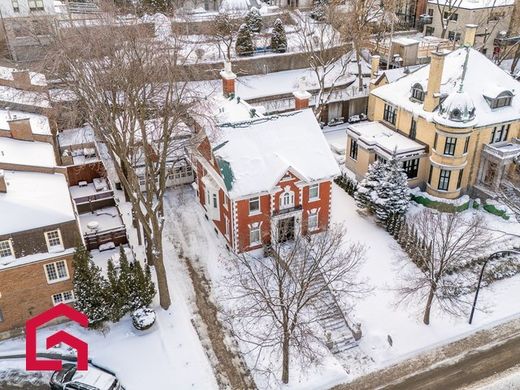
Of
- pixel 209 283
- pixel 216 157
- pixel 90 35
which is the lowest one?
pixel 209 283

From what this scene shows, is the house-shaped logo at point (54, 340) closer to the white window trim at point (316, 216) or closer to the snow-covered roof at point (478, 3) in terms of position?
the white window trim at point (316, 216)

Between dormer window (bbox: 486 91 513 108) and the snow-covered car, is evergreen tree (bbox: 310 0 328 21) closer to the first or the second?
dormer window (bbox: 486 91 513 108)

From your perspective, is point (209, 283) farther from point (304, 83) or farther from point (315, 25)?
point (315, 25)

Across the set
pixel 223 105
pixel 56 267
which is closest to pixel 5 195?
pixel 56 267

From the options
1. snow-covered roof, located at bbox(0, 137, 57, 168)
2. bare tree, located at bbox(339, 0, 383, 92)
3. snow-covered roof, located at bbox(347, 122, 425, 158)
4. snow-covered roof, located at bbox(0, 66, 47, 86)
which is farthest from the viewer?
bare tree, located at bbox(339, 0, 383, 92)

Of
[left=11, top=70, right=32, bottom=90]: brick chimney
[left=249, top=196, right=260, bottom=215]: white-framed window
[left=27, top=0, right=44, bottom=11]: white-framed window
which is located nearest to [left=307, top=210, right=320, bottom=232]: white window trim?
[left=249, top=196, right=260, bottom=215]: white-framed window

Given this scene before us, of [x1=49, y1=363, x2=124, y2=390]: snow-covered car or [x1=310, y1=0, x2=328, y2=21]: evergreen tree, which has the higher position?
[x1=310, y1=0, x2=328, y2=21]: evergreen tree

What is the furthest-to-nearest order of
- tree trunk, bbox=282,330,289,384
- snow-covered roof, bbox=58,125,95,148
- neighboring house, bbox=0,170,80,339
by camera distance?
snow-covered roof, bbox=58,125,95,148 < neighboring house, bbox=0,170,80,339 < tree trunk, bbox=282,330,289,384
